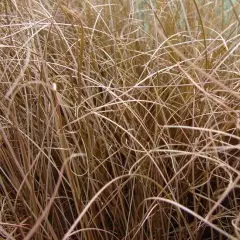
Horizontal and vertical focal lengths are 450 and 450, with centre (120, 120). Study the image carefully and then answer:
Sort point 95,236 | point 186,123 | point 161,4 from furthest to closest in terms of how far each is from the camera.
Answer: point 161,4
point 186,123
point 95,236

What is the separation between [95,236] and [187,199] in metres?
0.16

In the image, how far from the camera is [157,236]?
2.27 feet

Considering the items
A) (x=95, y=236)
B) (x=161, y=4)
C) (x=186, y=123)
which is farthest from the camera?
(x=161, y=4)

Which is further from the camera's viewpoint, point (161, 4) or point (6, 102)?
point (161, 4)

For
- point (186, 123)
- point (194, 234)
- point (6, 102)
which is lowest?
point (194, 234)

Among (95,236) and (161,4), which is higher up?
(161,4)

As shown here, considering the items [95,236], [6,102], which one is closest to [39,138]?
[6,102]

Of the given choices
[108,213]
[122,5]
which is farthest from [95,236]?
[122,5]

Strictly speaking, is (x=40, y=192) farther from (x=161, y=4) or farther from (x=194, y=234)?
(x=161, y=4)

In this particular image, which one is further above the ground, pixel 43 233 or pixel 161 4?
pixel 161 4

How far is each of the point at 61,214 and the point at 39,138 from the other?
13 centimetres

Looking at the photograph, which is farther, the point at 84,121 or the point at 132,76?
the point at 132,76

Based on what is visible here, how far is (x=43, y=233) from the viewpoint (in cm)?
67

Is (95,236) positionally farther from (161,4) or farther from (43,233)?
(161,4)
